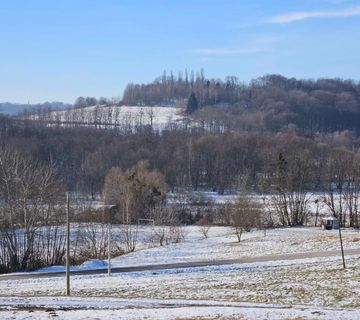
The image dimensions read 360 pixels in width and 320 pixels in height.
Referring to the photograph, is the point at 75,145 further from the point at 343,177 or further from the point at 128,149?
the point at 343,177

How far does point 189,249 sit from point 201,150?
9016 cm

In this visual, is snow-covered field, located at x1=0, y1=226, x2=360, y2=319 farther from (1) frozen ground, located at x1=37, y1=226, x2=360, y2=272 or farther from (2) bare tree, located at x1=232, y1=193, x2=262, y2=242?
(2) bare tree, located at x1=232, y1=193, x2=262, y2=242

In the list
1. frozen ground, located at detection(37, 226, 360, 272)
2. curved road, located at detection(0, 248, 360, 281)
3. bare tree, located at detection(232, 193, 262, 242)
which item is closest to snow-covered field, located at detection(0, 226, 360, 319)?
frozen ground, located at detection(37, 226, 360, 272)

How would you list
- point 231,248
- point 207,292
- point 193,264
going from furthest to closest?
point 231,248 < point 193,264 < point 207,292

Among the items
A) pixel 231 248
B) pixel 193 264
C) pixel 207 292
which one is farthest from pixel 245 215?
pixel 207 292

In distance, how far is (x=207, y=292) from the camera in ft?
72.8

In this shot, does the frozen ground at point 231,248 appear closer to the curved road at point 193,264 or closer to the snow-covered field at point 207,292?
the snow-covered field at point 207,292

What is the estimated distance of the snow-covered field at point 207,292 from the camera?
16.6m

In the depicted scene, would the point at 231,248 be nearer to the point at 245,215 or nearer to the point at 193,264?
the point at 193,264

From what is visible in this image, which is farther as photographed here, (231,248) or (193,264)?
(231,248)

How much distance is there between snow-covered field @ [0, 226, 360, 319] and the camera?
16.6m

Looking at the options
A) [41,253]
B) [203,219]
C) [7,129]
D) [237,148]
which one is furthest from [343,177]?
[7,129]

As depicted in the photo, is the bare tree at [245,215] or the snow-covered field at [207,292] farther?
the bare tree at [245,215]

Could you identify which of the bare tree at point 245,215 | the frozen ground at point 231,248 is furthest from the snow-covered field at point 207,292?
the bare tree at point 245,215
